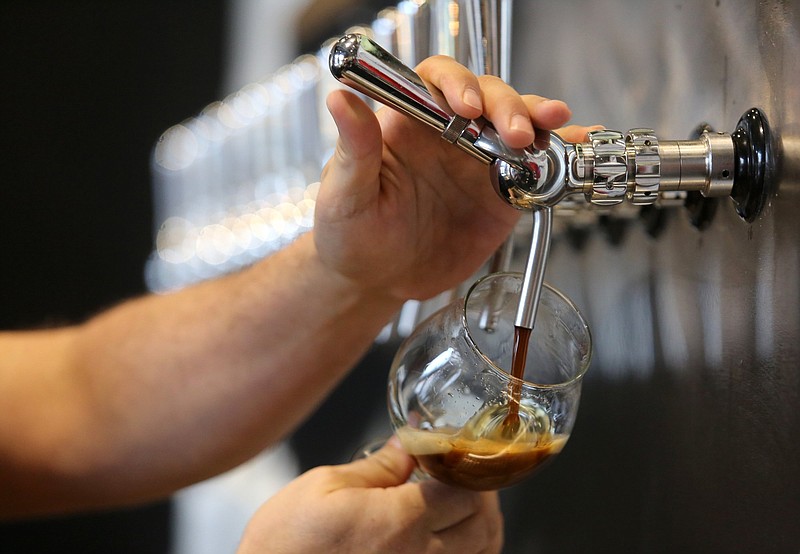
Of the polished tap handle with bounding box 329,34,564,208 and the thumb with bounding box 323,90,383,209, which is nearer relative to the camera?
the polished tap handle with bounding box 329,34,564,208

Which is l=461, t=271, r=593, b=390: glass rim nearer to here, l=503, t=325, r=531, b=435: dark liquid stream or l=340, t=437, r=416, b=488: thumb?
l=503, t=325, r=531, b=435: dark liquid stream

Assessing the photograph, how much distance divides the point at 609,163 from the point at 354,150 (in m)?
0.20

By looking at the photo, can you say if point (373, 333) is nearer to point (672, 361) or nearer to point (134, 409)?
point (672, 361)

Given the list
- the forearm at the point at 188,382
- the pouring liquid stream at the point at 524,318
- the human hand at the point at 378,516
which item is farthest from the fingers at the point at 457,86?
the forearm at the point at 188,382

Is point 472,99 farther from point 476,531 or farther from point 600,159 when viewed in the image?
point 476,531

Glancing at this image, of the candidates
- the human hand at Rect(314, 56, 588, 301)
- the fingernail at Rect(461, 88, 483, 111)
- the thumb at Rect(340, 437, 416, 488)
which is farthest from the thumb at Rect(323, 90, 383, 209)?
the thumb at Rect(340, 437, 416, 488)

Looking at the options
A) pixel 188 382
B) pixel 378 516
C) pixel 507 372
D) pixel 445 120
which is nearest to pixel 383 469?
pixel 378 516

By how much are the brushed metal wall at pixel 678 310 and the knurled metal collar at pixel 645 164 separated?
7 centimetres

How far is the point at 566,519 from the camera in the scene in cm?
101

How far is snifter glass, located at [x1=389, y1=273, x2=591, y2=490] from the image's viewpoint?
0.58m

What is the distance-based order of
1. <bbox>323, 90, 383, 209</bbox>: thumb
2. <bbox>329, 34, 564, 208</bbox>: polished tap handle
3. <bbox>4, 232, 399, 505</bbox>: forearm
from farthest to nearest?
<bbox>4, 232, 399, 505</bbox>: forearm → <bbox>323, 90, 383, 209</bbox>: thumb → <bbox>329, 34, 564, 208</bbox>: polished tap handle

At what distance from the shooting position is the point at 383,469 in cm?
80

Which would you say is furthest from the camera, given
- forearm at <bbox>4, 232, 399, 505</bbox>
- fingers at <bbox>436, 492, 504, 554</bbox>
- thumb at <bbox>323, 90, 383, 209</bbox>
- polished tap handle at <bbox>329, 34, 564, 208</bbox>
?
forearm at <bbox>4, 232, 399, 505</bbox>

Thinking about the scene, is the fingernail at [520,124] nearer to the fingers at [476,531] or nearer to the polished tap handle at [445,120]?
the polished tap handle at [445,120]
